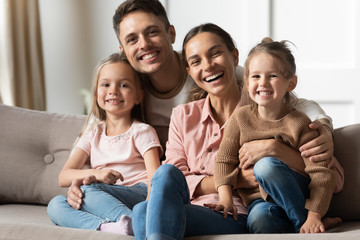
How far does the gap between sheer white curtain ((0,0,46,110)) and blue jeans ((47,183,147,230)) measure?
1.66m

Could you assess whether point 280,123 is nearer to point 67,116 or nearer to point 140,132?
point 140,132

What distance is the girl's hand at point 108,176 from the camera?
185 cm

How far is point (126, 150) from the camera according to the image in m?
1.98

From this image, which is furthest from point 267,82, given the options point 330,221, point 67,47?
point 67,47

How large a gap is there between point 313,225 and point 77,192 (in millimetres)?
763

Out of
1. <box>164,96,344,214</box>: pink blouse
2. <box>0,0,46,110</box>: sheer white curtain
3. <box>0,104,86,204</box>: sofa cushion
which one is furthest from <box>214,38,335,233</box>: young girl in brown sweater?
<box>0,0,46,110</box>: sheer white curtain

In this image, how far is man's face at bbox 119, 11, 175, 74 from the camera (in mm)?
2043

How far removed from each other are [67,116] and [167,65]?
463 mm

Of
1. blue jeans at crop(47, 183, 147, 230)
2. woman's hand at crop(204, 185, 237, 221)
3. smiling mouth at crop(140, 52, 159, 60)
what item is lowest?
blue jeans at crop(47, 183, 147, 230)

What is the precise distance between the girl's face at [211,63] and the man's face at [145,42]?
0.86 ft

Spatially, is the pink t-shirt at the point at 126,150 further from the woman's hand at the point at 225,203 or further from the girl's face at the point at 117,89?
the woman's hand at the point at 225,203

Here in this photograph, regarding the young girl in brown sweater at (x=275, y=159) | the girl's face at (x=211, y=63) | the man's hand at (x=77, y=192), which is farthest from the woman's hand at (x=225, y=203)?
the man's hand at (x=77, y=192)

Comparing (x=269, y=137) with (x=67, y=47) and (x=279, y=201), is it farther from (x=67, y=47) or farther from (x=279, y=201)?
(x=67, y=47)

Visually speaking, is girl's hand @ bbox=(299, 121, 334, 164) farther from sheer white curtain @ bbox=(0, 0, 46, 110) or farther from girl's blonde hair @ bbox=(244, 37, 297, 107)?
sheer white curtain @ bbox=(0, 0, 46, 110)
